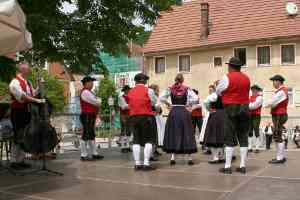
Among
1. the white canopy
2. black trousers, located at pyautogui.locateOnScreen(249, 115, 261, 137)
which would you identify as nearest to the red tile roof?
black trousers, located at pyautogui.locateOnScreen(249, 115, 261, 137)

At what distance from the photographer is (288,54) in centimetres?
3375

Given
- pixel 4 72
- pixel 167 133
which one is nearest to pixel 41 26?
pixel 4 72

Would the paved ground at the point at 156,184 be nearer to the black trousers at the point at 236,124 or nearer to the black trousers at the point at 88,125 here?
the black trousers at the point at 236,124

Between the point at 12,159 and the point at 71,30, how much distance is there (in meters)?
3.14

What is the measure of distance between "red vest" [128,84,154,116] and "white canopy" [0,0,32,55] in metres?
2.96

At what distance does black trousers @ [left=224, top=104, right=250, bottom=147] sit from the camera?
29.6ft

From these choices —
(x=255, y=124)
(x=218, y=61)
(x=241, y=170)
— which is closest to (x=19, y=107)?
(x=241, y=170)

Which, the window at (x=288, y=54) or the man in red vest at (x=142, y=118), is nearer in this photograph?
the man in red vest at (x=142, y=118)

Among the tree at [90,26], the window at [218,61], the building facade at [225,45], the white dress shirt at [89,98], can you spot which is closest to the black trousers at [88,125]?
the white dress shirt at [89,98]

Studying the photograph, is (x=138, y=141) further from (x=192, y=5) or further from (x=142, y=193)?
(x=192, y=5)

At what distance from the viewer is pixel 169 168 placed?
32.0ft

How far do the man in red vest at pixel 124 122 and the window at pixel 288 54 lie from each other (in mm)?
21815

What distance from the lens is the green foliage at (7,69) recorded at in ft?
32.5

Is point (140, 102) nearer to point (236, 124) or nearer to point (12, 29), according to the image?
point (236, 124)
